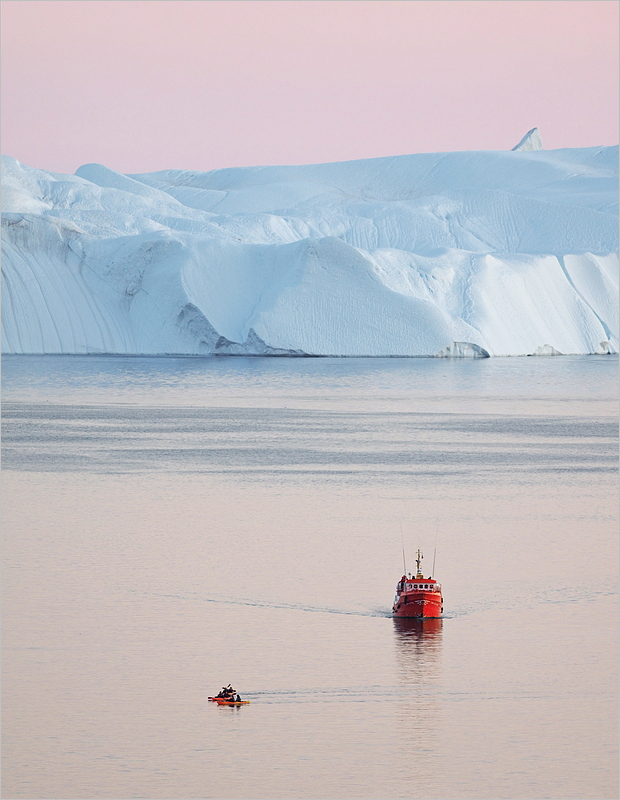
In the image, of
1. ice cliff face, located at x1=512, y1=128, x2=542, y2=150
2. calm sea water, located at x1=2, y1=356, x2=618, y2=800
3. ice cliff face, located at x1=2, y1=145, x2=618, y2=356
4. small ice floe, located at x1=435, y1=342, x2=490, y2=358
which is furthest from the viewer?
ice cliff face, located at x1=512, y1=128, x2=542, y2=150

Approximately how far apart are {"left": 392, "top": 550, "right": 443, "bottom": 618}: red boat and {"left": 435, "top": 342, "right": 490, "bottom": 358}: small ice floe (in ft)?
122

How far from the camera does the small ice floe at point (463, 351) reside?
51219 millimetres

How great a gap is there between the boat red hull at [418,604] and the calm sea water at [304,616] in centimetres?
16

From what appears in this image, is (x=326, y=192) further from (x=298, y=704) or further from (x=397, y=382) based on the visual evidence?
(x=298, y=704)

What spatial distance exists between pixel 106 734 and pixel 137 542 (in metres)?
7.29

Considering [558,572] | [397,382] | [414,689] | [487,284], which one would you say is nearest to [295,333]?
[397,382]

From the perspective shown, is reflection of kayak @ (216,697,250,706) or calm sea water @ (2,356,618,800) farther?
reflection of kayak @ (216,697,250,706)

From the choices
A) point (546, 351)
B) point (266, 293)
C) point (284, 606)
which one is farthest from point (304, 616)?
point (546, 351)

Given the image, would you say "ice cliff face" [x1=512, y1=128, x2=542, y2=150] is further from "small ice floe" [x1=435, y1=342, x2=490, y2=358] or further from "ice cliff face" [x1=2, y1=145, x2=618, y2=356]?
"small ice floe" [x1=435, y1=342, x2=490, y2=358]

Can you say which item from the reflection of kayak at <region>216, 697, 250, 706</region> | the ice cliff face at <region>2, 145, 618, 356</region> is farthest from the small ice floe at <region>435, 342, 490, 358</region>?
the reflection of kayak at <region>216, 697, 250, 706</region>

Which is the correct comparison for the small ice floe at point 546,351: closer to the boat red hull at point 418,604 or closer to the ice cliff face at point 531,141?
the boat red hull at point 418,604

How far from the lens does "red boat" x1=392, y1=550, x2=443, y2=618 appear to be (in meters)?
13.7

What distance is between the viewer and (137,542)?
17.5m

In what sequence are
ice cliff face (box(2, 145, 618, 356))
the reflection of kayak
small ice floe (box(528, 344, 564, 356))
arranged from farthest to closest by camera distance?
small ice floe (box(528, 344, 564, 356)) < ice cliff face (box(2, 145, 618, 356)) < the reflection of kayak
